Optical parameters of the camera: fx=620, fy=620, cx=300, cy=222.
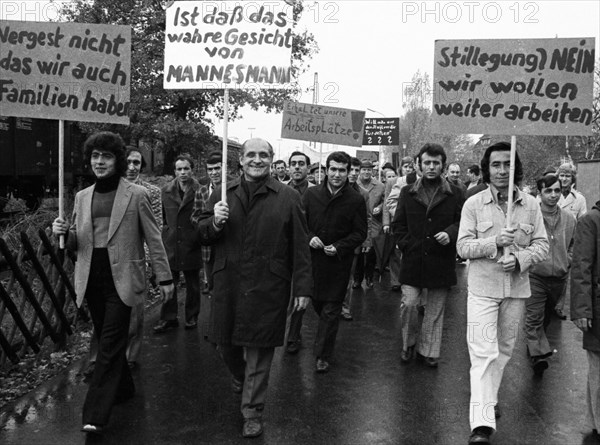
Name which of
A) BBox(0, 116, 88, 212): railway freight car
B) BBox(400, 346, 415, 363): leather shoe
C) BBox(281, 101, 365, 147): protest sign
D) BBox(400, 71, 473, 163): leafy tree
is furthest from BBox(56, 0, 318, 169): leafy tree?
BBox(400, 71, 473, 163): leafy tree

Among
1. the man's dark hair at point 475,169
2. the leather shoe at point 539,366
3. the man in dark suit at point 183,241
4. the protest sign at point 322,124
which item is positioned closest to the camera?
the leather shoe at point 539,366

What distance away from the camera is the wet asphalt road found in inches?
165

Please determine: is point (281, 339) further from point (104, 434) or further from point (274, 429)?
point (104, 434)

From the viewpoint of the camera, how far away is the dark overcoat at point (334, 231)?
5.81 metres

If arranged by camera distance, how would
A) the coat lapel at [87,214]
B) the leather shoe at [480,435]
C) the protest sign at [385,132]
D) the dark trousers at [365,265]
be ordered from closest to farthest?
the leather shoe at [480,435] → the coat lapel at [87,214] → the dark trousers at [365,265] → the protest sign at [385,132]

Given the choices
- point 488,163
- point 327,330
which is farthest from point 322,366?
point 488,163

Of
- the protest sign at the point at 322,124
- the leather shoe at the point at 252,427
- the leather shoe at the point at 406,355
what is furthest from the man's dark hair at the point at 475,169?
the leather shoe at the point at 252,427

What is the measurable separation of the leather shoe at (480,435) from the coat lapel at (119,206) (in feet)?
9.22

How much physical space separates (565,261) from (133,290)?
396 cm

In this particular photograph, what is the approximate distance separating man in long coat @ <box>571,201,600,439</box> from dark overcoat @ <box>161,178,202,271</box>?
415 cm

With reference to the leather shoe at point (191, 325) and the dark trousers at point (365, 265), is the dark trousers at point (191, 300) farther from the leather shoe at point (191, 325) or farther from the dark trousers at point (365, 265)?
the dark trousers at point (365, 265)

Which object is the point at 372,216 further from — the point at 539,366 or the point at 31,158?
the point at 31,158

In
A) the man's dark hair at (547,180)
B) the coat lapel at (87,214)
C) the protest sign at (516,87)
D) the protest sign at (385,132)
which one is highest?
the protest sign at (385,132)

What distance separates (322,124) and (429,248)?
→ 6.15 m
